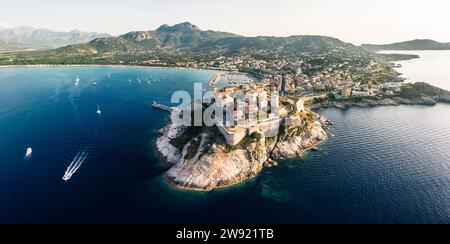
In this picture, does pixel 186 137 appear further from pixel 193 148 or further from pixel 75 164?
pixel 75 164

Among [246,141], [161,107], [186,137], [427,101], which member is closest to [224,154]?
[246,141]

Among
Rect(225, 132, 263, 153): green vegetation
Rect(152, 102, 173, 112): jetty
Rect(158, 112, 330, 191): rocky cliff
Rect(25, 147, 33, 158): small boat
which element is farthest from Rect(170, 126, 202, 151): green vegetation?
Rect(152, 102, 173, 112): jetty

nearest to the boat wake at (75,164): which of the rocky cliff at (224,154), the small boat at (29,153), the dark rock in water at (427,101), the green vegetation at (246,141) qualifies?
the small boat at (29,153)

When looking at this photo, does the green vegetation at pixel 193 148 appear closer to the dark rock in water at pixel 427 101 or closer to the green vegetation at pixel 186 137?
the green vegetation at pixel 186 137
